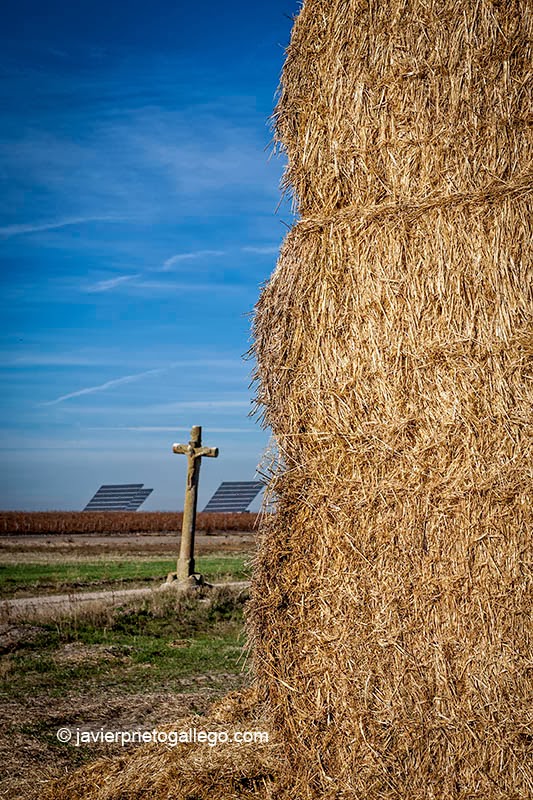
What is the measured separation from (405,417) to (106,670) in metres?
5.13

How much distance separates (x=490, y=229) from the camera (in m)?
4.11

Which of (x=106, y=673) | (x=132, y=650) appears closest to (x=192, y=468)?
(x=132, y=650)

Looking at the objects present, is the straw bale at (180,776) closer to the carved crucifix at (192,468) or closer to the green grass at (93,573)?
the green grass at (93,573)

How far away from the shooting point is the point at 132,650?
8.67 meters

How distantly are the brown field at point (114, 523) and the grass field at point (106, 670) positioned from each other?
18844mm

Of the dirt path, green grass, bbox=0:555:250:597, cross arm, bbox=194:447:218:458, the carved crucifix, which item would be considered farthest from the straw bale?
cross arm, bbox=194:447:218:458

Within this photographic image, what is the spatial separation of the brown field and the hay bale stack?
94.5 feet

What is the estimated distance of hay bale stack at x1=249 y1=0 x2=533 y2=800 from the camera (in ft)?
12.9

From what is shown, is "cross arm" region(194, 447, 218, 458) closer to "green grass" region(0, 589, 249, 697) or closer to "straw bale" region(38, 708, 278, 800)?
"green grass" region(0, 589, 249, 697)

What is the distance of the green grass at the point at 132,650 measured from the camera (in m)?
7.41

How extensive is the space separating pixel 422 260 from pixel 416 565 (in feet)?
5.32

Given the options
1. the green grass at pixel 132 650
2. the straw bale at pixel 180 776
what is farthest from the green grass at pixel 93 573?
the straw bale at pixel 180 776

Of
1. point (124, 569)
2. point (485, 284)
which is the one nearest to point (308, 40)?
point (485, 284)

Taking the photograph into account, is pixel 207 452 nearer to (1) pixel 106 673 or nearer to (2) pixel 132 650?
(2) pixel 132 650
